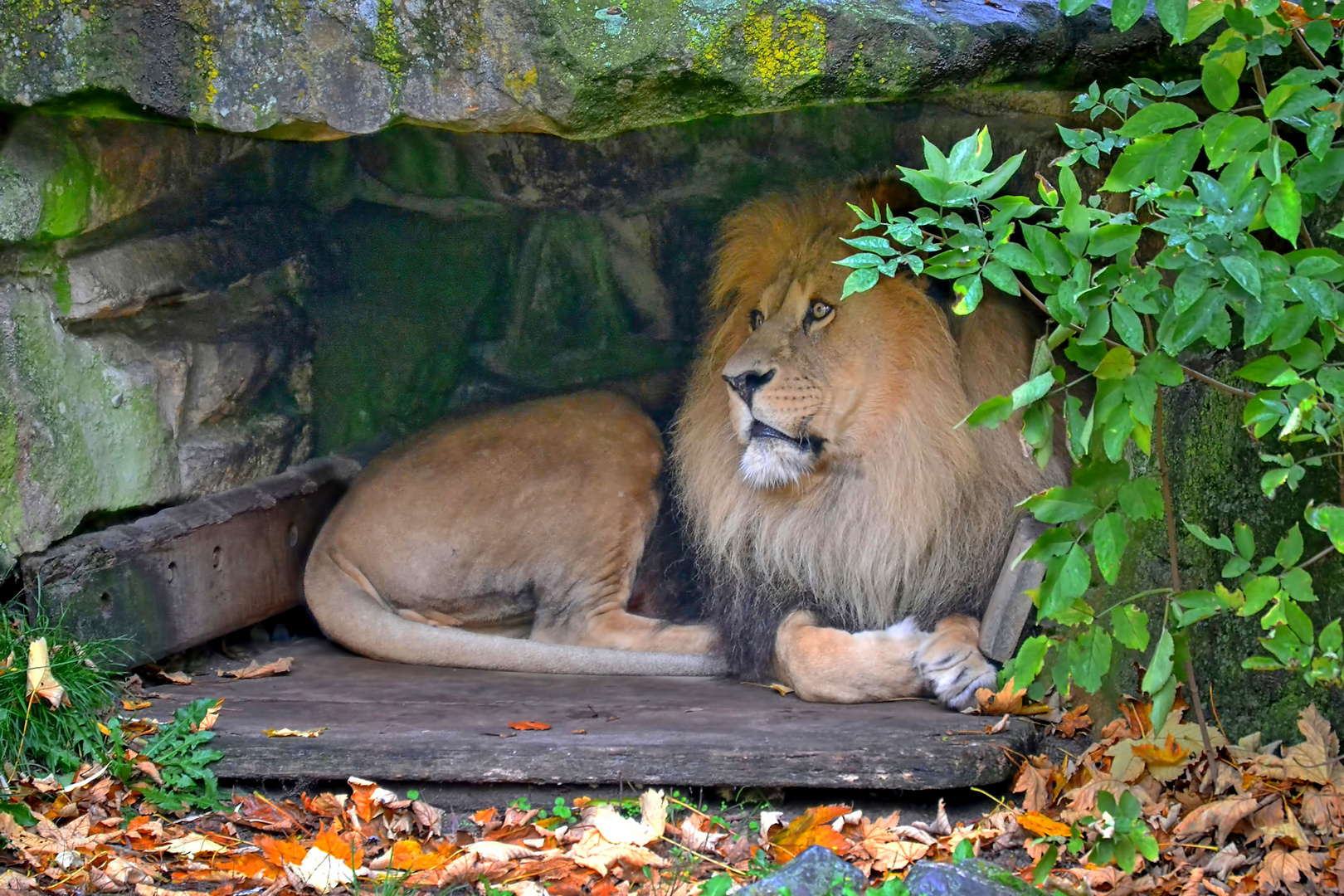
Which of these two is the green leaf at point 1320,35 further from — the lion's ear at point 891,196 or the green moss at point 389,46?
the green moss at point 389,46

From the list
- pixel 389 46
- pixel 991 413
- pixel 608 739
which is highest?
pixel 389 46

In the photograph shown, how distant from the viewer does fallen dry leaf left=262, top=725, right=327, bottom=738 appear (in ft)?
11.2

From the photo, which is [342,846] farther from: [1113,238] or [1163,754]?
[1113,238]

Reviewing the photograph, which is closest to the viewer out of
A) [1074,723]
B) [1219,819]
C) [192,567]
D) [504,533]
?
[1219,819]

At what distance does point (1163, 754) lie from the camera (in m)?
3.06

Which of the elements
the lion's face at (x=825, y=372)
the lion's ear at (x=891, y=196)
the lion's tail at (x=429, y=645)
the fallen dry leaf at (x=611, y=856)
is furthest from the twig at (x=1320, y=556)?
the lion's tail at (x=429, y=645)

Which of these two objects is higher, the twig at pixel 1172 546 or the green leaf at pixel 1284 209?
the green leaf at pixel 1284 209

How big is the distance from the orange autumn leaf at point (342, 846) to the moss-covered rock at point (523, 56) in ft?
5.26

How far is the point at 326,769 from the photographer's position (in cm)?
331

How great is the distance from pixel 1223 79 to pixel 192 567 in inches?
122

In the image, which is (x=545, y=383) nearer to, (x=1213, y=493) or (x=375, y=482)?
(x=375, y=482)

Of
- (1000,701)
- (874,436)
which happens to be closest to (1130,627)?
(1000,701)

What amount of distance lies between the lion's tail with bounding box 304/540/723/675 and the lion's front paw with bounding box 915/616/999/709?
74cm

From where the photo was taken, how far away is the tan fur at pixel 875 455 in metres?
3.87
